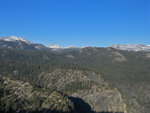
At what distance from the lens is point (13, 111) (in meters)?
75.6

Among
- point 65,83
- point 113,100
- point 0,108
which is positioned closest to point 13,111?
point 0,108

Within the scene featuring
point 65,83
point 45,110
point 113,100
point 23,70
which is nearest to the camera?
point 45,110

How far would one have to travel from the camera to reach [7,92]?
94250 millimetres

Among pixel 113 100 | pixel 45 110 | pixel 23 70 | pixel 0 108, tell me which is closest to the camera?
pixel 0 108

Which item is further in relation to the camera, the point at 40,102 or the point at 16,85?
the point at 16,85

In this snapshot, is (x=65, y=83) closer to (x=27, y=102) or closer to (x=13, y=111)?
(x=27, y=102)

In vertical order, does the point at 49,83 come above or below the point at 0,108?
below

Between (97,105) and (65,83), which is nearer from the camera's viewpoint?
(97,105)

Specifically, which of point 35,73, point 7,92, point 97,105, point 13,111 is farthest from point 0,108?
point 35,73

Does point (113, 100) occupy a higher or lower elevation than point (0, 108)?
lower

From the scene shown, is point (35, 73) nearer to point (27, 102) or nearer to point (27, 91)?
point (27, 91)

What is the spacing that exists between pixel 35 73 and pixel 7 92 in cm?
9985

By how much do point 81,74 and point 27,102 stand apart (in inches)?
4461

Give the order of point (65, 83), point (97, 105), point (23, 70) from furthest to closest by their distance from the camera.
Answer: point (23, 70) < point (65, 83) < point (97, 105)
